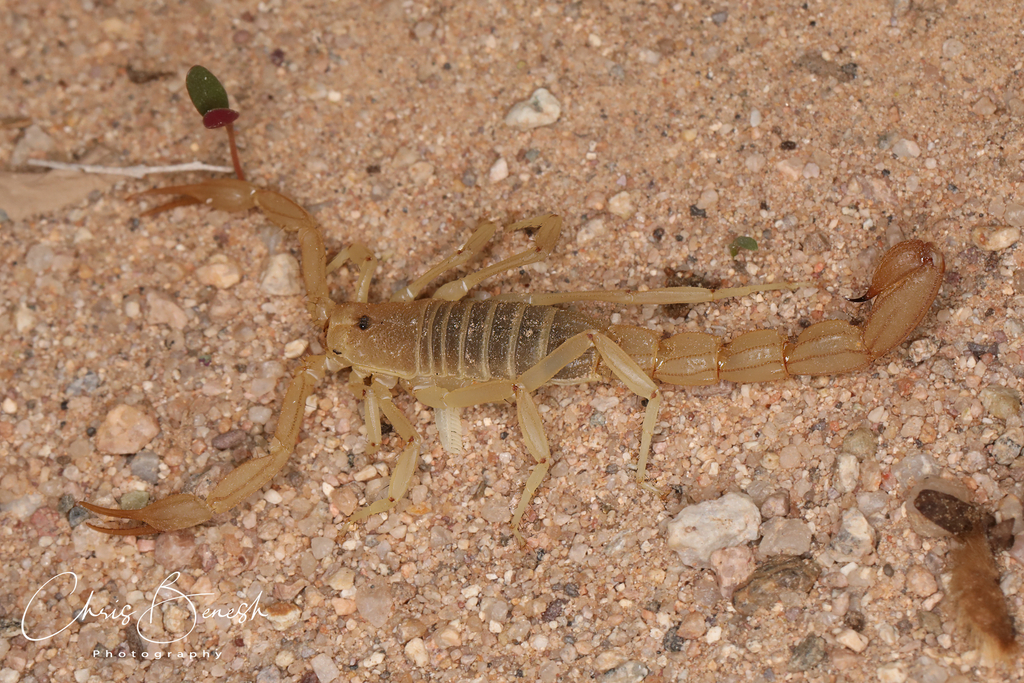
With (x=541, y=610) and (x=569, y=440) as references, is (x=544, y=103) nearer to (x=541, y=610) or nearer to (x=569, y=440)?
(x=569, y=440)

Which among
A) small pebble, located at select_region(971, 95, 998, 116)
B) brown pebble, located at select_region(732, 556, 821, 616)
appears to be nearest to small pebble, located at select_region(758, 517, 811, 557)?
brown pebble, located at select_region(732, 556, 821, 616)

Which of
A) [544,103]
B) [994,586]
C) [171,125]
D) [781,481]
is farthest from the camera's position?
[171,125]

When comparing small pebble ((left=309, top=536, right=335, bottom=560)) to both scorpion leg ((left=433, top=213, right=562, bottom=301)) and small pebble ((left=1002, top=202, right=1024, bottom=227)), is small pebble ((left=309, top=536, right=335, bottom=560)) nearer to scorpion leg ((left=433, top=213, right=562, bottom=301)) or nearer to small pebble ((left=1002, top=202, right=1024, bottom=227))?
scorpion leg ((left=433, top=213, right=562, bottom=301))

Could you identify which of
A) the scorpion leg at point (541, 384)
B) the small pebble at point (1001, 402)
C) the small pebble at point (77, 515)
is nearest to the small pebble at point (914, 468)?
the small pebble at point (1001, 402)

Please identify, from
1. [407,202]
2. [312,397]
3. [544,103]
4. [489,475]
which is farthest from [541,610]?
[544,103]

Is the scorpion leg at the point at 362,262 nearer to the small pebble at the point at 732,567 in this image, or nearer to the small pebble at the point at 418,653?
the small pebble at the point at 418,653

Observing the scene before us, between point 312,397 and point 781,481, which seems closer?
point 781,481

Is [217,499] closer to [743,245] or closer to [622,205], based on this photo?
[622,205]
